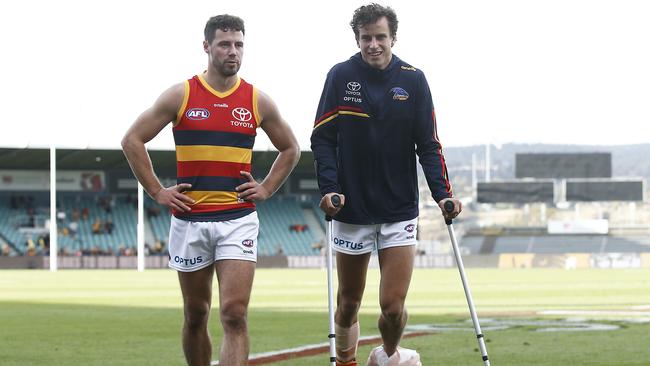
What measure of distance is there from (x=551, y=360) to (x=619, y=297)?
52.1 feet

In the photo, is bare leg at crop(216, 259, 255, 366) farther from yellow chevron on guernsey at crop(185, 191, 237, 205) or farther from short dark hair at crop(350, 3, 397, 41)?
short dark hair at crop(350, 3, 397, 41)

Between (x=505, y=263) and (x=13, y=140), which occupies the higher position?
(x=13, y=140)

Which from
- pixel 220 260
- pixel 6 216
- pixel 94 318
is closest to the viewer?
pixel 220 260

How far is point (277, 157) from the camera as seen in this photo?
895 cm


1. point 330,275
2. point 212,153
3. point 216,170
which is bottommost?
point 330,275

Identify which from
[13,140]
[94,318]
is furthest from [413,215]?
[13,140]

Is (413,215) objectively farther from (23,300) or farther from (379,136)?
(23,300)

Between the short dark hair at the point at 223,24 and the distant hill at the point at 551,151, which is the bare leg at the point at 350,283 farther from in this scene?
the distant hill at the point at 551,151

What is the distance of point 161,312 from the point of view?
22250mm

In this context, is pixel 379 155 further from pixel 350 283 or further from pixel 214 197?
pixel 214 197

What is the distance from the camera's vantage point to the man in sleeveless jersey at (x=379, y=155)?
29.4 feet

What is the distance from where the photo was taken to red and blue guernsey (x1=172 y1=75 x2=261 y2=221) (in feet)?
27.9

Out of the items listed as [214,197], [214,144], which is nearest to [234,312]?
[214,197]

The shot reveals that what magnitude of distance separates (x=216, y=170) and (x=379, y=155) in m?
1.19
